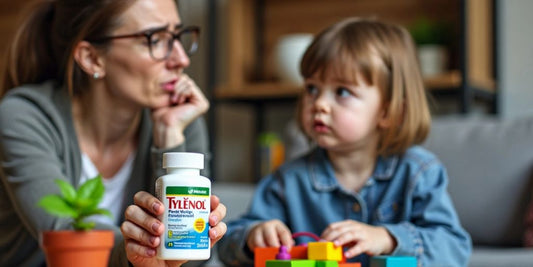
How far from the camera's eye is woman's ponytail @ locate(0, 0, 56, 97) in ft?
5.24

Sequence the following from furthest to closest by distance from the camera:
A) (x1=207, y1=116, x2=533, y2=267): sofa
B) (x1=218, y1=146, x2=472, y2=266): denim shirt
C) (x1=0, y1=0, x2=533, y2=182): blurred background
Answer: (x1=0, y1=0, x2=533, y2=182): blurred background, (x1=207, y1=116, x2=533, y2=267): sofa, (x1=218, y1=146, x2=472, y2=266): denim shirt

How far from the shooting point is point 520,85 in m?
2.92

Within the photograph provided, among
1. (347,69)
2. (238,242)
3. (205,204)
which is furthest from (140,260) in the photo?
(347,69)

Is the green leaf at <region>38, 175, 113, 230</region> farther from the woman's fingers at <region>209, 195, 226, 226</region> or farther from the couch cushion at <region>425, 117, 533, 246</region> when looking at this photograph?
the couch cushion at <region>425, 117, 533, 246</region>

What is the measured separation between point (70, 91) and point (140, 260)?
73 cm

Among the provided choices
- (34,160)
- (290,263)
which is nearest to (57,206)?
(290,263)

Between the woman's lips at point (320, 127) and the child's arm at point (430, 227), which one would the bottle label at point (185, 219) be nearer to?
the child's arm at point (430, 227)

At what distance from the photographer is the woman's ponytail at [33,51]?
5.24 feet

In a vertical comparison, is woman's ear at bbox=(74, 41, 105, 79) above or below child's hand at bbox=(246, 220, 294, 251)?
above

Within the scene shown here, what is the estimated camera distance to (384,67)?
142 cm

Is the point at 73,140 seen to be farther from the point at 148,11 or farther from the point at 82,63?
the point at 148,11

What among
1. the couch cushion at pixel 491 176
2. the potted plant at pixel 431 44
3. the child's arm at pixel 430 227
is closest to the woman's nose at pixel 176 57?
the child's arm at pixel 430 227

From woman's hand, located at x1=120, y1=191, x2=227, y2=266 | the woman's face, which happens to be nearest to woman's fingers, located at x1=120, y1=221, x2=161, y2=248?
woman's hand, located at x1=120, y1=191, x2=227, y2=266

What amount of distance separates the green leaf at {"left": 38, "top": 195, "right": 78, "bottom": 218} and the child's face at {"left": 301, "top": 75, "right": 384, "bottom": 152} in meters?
0.71
